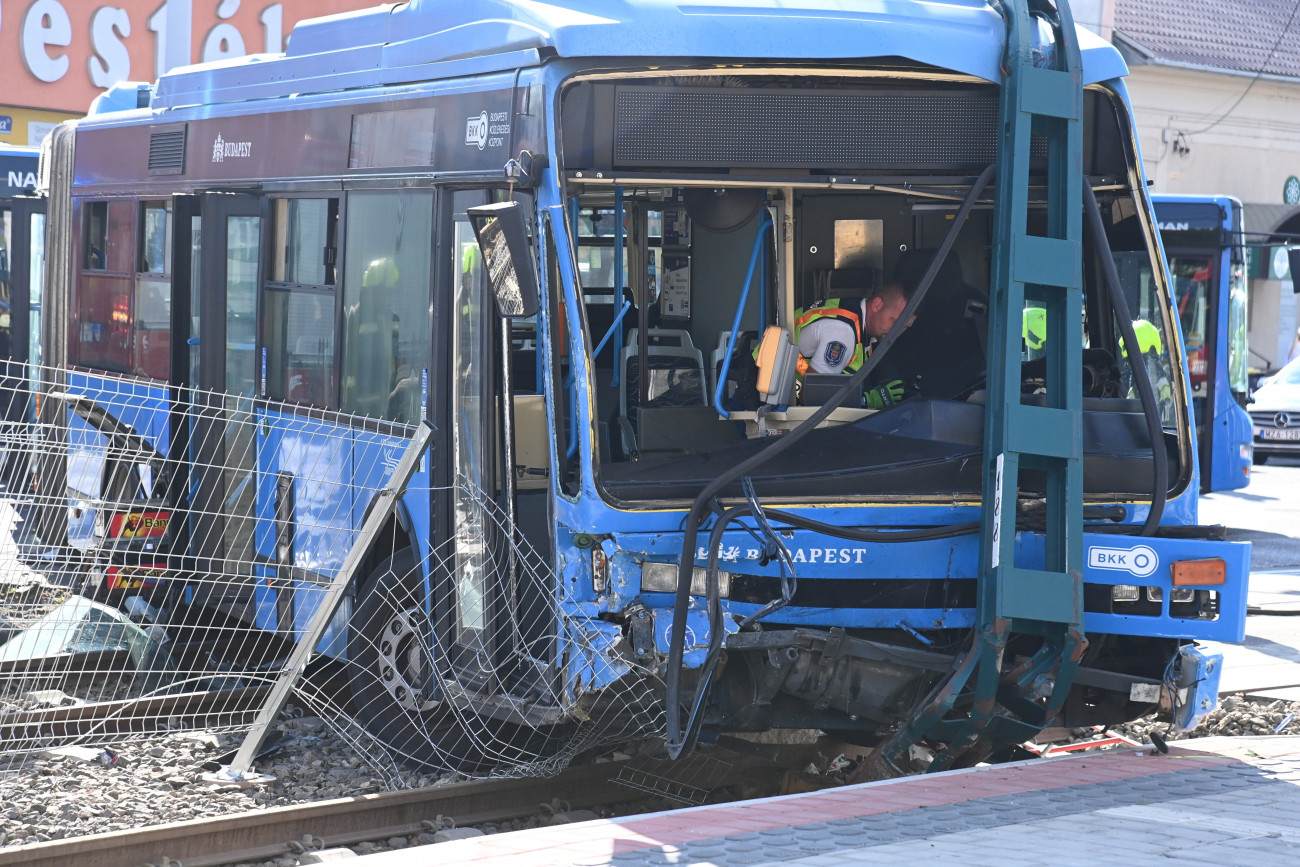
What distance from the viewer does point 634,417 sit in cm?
673

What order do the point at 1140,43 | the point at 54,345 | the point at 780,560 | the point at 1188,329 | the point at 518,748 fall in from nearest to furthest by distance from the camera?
the point at 780,560 < the point at 518,748 < the point at 54,345 < the point at 1188,329 < the point at 1140,43

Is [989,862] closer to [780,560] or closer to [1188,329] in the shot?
[780,560]

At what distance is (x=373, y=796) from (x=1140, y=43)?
84.7 ft

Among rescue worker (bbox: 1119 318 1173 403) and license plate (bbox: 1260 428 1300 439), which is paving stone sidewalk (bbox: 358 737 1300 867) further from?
license plate (bbox: 1260 428 1300 439)

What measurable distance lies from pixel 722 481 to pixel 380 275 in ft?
6.86

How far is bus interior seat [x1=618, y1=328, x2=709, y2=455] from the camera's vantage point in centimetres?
667

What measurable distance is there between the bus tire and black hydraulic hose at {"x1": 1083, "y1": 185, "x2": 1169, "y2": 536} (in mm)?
2589

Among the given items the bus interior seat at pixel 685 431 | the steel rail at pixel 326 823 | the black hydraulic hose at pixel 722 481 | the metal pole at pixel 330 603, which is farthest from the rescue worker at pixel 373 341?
the black hydraulic hose at pixel 722 481

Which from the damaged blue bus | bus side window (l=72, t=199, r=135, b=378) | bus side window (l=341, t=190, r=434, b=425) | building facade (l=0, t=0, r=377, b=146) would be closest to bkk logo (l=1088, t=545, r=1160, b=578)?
the damaged blue bus

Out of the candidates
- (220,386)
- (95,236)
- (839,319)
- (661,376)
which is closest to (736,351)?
(661,376)

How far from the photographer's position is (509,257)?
17.8ft

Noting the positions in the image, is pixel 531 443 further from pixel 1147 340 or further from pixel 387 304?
pixel 1147 340

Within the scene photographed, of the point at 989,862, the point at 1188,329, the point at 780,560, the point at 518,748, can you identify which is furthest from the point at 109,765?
the point at 1188,329

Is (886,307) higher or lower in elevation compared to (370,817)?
higher
